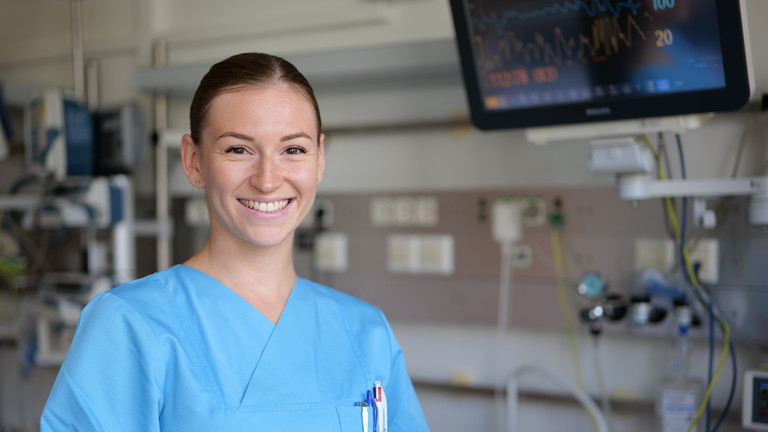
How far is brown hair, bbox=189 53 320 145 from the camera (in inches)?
44.8

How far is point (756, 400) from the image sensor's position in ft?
6.19

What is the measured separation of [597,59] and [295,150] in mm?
1016

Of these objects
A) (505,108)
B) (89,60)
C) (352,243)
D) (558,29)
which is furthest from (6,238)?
(558,29)

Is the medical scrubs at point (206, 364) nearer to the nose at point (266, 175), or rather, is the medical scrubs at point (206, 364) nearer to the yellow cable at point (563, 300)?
the nose at point (266, 175)

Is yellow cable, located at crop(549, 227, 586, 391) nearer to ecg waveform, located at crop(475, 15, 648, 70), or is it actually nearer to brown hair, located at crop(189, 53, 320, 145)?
ecg waveform, located at crop(475, 15, 648, 70)

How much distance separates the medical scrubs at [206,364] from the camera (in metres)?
1.03

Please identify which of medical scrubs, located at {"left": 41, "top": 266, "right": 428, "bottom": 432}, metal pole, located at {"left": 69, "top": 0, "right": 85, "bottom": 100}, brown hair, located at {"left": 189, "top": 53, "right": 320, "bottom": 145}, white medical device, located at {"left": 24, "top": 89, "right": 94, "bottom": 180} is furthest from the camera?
metal pole, located at {"left": 69, "top": 0, "right": 85, "bottom": 100}

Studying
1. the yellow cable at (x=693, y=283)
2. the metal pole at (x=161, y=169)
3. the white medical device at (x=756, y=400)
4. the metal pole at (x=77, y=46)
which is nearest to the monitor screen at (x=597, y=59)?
the yellow cable at (x=693, y=283)

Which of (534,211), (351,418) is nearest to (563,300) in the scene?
(534,211)

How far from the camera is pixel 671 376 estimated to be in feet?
6.96

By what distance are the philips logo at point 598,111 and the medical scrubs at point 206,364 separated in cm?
93

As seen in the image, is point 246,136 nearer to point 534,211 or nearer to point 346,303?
point 346,303

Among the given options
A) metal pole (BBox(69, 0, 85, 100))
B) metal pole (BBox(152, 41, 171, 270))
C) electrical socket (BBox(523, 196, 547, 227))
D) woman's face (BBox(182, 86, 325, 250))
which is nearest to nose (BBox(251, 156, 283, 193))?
woman's face (BBox(182, 86, 325, 250))

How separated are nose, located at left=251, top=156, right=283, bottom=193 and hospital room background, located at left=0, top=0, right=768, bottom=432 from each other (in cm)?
120
